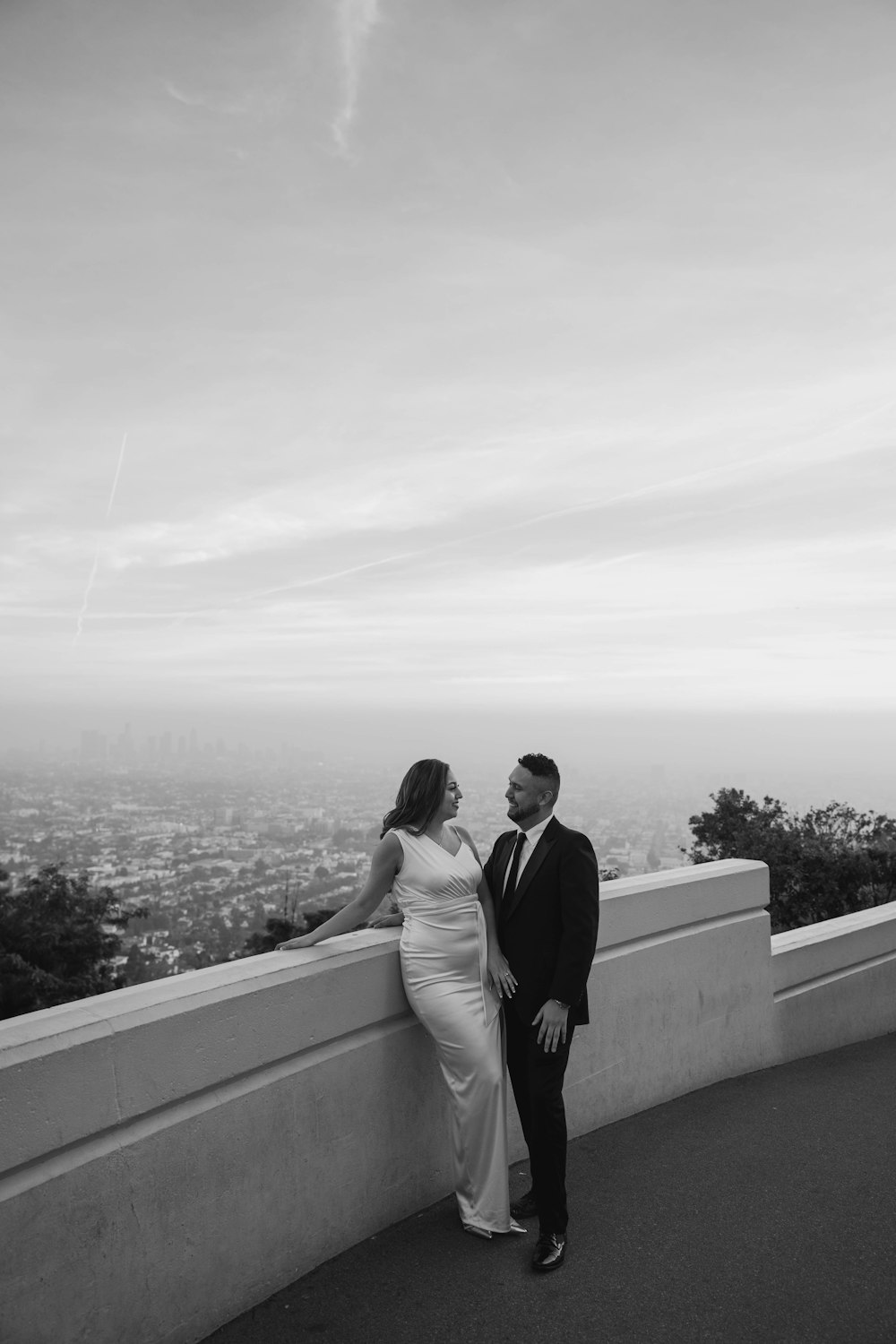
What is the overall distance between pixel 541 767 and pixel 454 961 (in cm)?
87

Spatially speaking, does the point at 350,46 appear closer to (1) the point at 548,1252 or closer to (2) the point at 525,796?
(2) the point at 525,796

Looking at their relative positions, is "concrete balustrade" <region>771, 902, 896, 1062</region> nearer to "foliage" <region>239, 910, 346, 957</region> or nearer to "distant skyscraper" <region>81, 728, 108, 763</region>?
"foliage" <region>239, 910, 346, 957</region>

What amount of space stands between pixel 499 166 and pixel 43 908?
13.9 meters

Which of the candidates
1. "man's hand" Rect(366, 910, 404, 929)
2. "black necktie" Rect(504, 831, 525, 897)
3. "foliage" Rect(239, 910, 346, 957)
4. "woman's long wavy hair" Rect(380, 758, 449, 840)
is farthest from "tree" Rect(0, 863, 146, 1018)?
"black necktie" Rect(504, 831, 525, 897)

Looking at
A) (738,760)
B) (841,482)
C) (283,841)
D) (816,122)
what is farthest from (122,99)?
(738,760)

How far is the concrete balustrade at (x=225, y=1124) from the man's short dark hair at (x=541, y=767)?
0.90 meters

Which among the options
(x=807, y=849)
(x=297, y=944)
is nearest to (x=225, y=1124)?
(x=297, y=944)

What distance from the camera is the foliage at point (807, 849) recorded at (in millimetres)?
11930

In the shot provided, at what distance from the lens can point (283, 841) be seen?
115 feet

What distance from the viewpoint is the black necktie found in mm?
3867

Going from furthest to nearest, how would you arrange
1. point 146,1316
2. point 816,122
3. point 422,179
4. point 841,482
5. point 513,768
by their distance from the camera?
point 841,482 < point 422,179 < point 816,122 < point 513,768 < point 146,1316

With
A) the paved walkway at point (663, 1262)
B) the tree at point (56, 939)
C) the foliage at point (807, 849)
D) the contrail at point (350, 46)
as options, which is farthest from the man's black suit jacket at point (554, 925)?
the tree at point (56, 939)

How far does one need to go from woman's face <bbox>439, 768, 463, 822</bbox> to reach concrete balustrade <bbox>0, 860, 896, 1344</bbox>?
0.56 meters

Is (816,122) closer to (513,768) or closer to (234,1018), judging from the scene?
(513,768)
